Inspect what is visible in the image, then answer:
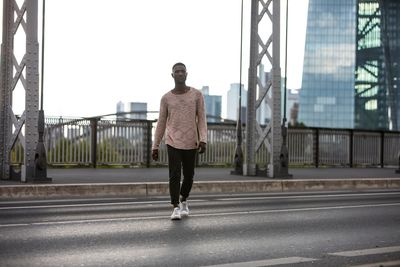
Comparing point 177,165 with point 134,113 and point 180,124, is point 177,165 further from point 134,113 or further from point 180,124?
point 134,113

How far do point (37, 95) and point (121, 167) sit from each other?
8.22m

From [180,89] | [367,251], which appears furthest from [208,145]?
[367,251]

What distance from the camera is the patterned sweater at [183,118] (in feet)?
29.7

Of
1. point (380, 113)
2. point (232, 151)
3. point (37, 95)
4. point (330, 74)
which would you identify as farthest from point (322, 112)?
point (37, 95)

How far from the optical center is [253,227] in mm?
8578

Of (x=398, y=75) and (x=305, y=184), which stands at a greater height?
(x=398, y=75)

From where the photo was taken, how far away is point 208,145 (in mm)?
23609

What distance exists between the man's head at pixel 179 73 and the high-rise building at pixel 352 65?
14573cm

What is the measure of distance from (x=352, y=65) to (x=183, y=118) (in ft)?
537

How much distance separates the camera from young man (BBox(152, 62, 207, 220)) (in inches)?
356

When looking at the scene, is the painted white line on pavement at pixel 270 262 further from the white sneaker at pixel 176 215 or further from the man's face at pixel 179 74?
the man's face at pixel 179 74

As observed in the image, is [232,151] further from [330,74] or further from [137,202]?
[330,74]

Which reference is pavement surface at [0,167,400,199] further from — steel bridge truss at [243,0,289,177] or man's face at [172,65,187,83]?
man's face at [172,65,187,83]

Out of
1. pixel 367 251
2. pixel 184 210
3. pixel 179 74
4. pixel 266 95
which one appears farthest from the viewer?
pixel 266 95
